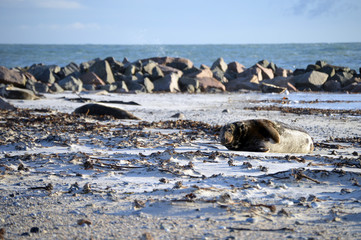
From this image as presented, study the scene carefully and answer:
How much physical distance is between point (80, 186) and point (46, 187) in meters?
0.29

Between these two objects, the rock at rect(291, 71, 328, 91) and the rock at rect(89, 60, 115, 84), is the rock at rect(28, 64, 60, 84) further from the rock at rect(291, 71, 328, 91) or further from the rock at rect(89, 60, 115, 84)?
the rock at rect(291, 71, 328, 91)

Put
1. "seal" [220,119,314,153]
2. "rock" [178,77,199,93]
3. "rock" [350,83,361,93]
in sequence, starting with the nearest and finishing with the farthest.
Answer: "seal" [220,119,314,153] < "rock" [350,83,361,93] < "rock" [178,77,199,93]

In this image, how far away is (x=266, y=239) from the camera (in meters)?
2.34

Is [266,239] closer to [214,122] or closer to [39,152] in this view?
Answer: [39,152]

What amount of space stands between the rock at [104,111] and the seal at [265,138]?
3.79 meters

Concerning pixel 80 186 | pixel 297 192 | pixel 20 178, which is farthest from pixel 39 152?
pixel 297 192

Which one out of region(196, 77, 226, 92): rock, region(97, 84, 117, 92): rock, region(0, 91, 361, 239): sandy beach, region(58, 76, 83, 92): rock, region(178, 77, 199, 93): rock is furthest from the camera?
region(196, 77, 226, 92): rock

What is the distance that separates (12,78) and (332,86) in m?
14.5

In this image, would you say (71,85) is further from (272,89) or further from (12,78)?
(272,89)

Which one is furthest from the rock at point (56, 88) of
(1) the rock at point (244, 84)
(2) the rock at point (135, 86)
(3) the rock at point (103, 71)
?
(1) the rock at point (244, 84)

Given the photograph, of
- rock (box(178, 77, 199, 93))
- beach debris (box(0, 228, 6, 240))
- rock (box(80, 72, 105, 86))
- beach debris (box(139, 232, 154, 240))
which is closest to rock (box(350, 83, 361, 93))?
rock (box(178, 77, 199, 93))

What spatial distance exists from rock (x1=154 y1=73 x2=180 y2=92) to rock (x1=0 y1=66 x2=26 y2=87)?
5.65 meters

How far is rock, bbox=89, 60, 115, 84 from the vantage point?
19.2 m

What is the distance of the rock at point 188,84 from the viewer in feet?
58.6
